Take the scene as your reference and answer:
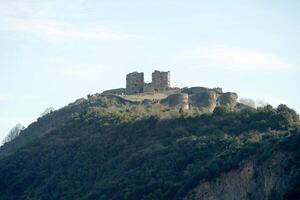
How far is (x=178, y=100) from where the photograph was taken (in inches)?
3167

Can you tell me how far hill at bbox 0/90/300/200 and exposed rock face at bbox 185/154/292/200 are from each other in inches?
2.2

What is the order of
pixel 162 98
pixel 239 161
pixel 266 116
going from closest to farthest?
pixel 239 161
pixel 266 116
pixel 162 98

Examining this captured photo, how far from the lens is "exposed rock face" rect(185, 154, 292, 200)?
50.0m

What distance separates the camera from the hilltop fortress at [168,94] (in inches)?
3194

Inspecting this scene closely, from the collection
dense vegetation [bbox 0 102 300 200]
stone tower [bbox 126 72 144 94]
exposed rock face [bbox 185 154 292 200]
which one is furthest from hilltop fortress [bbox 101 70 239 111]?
exposed rock face [bbox 185 154 292 200]

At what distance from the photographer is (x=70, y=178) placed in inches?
2625

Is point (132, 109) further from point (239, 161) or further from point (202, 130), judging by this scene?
point (239, 161)

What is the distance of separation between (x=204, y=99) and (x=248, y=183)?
31.1m

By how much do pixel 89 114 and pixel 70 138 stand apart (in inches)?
175

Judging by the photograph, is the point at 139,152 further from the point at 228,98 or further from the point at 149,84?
the point at 149,84

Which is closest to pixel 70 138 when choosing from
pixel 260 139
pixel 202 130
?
pixel 202 130

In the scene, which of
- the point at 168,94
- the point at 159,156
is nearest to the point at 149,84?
the point at 168,94

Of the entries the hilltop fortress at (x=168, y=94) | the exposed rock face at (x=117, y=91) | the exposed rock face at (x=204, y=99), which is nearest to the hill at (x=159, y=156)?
the hilltop fortress at (x=168, y=94)

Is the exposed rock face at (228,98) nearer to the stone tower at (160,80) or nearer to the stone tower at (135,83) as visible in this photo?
the stone tower at (160,80)
